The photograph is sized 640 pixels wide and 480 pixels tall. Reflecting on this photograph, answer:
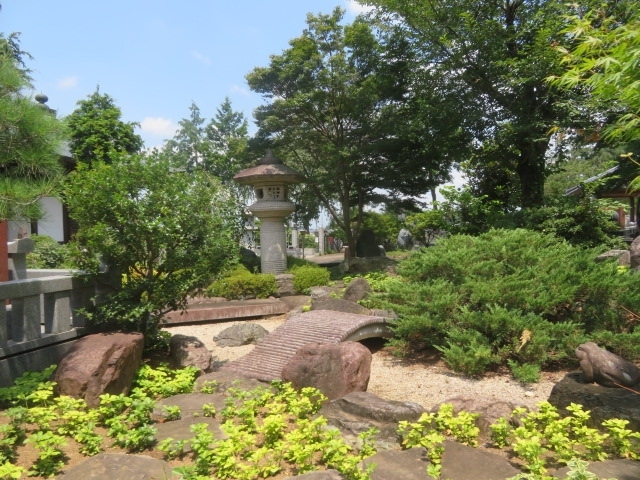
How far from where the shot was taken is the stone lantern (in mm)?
Answer: 14438

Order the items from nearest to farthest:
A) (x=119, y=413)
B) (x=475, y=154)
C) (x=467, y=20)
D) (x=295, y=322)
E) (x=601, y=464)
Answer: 1. (x=601, y=464)
2. (x=119, y=413)
3. (x=295, y=322)
4. (x=467, y=20)
5. (x=475, y=154)

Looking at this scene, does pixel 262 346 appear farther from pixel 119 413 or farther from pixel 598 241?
pixel 598 241

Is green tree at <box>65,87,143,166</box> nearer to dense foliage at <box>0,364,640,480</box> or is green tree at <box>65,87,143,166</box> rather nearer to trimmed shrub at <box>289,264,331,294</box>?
trimmed shrub at <box>289,264,331,294</box>

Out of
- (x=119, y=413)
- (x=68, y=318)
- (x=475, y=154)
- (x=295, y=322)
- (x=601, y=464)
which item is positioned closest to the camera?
(x=601, y=464)

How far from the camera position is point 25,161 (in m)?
5.11

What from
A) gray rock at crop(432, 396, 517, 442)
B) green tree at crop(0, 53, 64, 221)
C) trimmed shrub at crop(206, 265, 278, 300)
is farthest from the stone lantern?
gray rock at crop(432, 396, 517, 442)

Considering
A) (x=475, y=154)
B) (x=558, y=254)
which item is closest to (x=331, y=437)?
(x=558, y=254)

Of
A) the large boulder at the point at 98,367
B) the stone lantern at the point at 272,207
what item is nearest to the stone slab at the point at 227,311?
the stone lantern at the point at 272,207

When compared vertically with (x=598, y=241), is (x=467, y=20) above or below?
above

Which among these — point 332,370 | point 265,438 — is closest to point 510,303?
point 332,370

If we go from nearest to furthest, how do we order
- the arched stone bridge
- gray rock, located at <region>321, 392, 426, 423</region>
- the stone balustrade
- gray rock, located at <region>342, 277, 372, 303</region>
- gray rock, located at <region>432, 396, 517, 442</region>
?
1. gray rock, located at <region>432, 396, 517, 442</region>
2. gray rock, located at <region>321, 392, 426, 423</region>
3. the stone balustrade
4. the arched stone bridge
5. gray rock, located at <region>342, 277, 372, 303</region>

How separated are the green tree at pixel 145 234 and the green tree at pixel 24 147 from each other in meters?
0.86

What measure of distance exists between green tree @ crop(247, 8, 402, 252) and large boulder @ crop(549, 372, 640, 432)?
1095 cm

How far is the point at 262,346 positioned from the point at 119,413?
2.59 m
